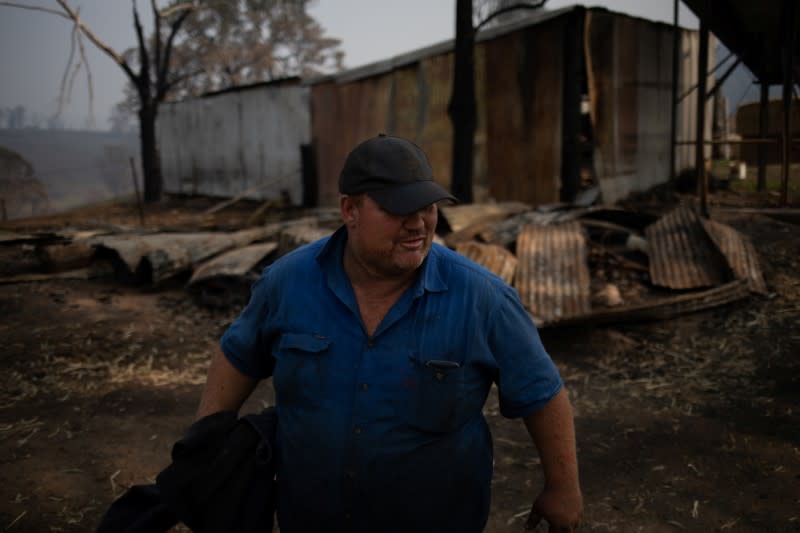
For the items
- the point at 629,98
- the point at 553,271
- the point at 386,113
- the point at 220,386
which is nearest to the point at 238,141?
the point at 386,113

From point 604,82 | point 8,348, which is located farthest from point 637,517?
point 604,82

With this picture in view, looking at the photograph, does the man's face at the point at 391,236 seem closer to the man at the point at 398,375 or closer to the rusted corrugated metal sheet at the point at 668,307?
the man at the point at 398,375

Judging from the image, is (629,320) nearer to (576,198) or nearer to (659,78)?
(576,198)

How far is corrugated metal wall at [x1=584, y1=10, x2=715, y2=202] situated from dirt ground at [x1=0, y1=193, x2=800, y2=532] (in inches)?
159

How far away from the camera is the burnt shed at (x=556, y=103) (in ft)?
35.9

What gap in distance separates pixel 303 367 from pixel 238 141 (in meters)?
18.2

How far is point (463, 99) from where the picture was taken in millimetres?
10047

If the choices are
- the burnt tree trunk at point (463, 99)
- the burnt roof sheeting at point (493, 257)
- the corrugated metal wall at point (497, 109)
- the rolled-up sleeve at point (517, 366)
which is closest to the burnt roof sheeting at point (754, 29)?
the corrugated metal wall at point (497, 109)

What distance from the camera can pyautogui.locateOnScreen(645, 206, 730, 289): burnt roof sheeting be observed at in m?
7.04

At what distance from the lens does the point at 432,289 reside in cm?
199

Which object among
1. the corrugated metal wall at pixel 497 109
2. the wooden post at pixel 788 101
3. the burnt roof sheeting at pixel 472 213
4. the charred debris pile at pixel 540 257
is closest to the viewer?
the charred debris pile at pixel 540 257

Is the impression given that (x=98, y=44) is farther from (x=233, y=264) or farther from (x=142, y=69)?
(x=233, y=264)

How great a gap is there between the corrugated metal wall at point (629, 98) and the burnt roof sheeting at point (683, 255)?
11.3ft

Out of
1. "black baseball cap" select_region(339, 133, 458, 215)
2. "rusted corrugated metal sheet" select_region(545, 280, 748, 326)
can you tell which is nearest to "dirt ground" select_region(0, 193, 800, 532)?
A: "rusted corrugated metal sheet" select_region(545, 280, 748, 326)
